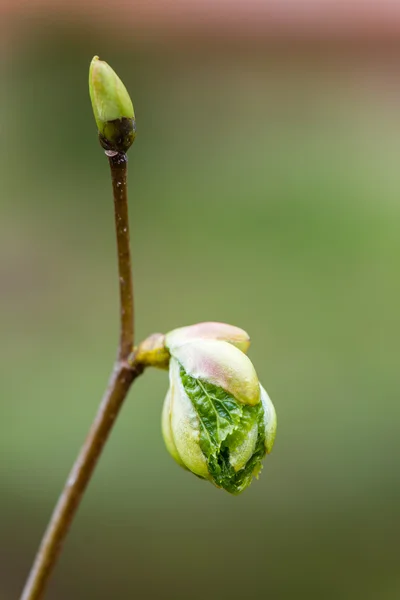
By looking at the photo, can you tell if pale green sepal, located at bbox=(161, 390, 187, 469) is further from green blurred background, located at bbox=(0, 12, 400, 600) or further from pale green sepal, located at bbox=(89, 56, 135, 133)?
green blurred background, located at bbox=(0, 12, 400, 600)

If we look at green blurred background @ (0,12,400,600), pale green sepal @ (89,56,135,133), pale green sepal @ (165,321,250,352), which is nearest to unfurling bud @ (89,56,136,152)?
pale green sepal @ (89,56,135,133)

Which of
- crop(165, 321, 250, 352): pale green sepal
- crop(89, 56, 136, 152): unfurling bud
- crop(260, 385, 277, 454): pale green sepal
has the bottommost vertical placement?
crop(260, 385, 277, 454): pale green sepal

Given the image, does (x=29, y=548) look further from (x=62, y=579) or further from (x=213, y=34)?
(x=213, y=34)

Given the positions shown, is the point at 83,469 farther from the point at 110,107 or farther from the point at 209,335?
the point at 110,107

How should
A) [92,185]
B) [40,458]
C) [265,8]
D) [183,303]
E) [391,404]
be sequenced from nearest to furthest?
[40,458] → [391,404] → [183,303] → [92,185] → [265,8]

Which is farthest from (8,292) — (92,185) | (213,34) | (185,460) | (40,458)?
(185,460)

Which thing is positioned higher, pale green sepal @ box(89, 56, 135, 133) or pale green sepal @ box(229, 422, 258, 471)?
pale green sepal @ box(89, 56, 135, 133)

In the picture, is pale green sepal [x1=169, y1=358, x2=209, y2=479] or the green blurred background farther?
the green blurred background

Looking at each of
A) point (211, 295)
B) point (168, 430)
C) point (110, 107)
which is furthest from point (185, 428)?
point (211, 295)
